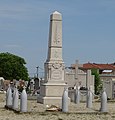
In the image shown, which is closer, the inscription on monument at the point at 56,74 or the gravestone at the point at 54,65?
the gravestone at the point at 54,65

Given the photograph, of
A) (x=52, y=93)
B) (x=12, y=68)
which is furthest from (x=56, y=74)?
(x=12, y=68)

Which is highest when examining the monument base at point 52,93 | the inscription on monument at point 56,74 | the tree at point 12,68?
the tree at point 12,68

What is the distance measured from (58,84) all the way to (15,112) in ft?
22.2

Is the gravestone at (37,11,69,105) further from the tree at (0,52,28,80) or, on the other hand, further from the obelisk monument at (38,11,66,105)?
the tree at (0,52,28,80)

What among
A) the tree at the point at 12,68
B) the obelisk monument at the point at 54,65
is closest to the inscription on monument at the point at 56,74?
the obelisk monument at the point at 54,65

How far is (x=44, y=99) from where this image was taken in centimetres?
2353

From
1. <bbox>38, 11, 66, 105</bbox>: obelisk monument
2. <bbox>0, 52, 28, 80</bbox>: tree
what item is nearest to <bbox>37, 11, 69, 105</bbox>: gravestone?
<bbox>38, 11, 66, 105</bbox>: obelisk monument

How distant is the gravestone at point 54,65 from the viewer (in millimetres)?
23812

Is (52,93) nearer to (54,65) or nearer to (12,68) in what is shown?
(54,65)

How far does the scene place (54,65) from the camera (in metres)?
24.1

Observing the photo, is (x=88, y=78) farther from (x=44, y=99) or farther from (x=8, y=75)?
(x=8, y=75)

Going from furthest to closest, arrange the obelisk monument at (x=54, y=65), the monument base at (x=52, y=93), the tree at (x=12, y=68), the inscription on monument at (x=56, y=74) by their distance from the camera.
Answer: the tree at (x=12, y=68) < the inscription on monument at (x=56, y=74) < the obelisk monument at (x=54, y=65) < the monument base at (x=52, y=93)

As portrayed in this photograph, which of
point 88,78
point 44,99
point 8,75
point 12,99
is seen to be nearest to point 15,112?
point 12,99

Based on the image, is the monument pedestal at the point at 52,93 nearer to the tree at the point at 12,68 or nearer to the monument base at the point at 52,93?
the monument base at the point at 52,93
